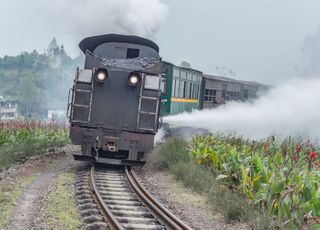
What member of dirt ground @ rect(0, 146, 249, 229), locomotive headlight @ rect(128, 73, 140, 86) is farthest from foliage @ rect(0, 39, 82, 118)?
locomotive headlight @ rect(128, 73, 140, 86)

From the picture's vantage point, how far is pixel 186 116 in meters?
20.4

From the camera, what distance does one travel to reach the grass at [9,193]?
759cm

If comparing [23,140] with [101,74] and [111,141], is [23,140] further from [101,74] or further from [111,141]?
[101,74]

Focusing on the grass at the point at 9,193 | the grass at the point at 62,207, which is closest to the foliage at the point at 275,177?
the grass at the point at 62,207

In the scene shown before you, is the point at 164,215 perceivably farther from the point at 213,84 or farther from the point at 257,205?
the point at 213,84

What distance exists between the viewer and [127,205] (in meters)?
8.84

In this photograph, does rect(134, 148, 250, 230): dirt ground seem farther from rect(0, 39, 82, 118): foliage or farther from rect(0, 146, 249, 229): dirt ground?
rect(0, 39, 82, 118): foliage

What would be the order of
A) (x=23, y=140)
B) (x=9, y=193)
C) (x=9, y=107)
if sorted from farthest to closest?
(x=9, y=107)
(x=23, y=140)
(x=9, y=193)

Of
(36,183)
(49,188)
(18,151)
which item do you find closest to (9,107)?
(18,151)

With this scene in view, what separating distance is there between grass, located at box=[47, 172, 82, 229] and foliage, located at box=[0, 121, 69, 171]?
2.48 m

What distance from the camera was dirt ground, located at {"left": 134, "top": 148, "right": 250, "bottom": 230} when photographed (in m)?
7.92

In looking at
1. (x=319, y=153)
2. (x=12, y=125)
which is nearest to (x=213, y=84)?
(x=12, y=125)

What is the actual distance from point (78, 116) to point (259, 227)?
259 inches

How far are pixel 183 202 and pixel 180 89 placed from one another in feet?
Answer: 36.7
